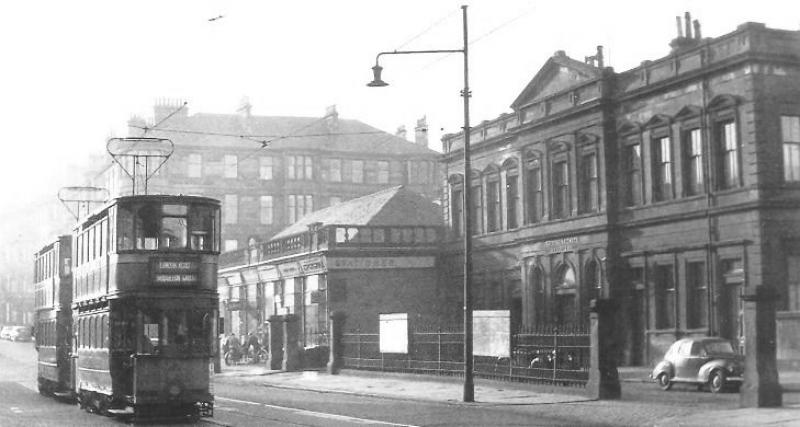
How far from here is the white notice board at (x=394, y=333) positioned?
32.6 m

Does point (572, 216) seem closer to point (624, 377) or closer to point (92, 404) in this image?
point (624, 377)

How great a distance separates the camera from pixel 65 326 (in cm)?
2695

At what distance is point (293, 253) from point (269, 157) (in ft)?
104

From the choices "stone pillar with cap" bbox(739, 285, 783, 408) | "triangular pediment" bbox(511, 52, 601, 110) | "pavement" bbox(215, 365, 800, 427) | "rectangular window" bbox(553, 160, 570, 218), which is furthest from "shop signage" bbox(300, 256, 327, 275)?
"stone pillar with cap" bbox(739, 285, 783, 408)

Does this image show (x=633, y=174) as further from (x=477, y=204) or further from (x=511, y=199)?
(x=477, y=204)

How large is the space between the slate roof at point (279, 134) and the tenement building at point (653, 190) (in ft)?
115

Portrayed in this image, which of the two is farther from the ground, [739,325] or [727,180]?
[727,180]

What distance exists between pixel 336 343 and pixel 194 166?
43554mm

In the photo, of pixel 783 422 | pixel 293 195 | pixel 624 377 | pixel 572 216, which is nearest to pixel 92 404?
pixel 783 422

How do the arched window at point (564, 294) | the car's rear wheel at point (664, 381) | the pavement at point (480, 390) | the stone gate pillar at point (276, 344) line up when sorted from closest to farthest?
1. the pavement at point (480, 390)
2. the car's rear wheel at point (664, 381)
3. the arched window at point (564, 294)
4. the stone gate pillar at point (276, 344)

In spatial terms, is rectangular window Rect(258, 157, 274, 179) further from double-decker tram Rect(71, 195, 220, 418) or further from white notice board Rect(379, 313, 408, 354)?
double-decker tram Rect(71, 195, 220, 418)

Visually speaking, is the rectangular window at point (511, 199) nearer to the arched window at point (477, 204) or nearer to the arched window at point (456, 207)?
the arched window at point (477, 204)

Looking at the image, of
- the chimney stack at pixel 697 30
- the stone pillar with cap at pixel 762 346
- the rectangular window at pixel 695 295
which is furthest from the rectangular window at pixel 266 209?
the stone pillar with cap at pixel 762 346

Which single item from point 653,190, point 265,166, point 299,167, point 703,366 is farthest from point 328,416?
point 265,166
